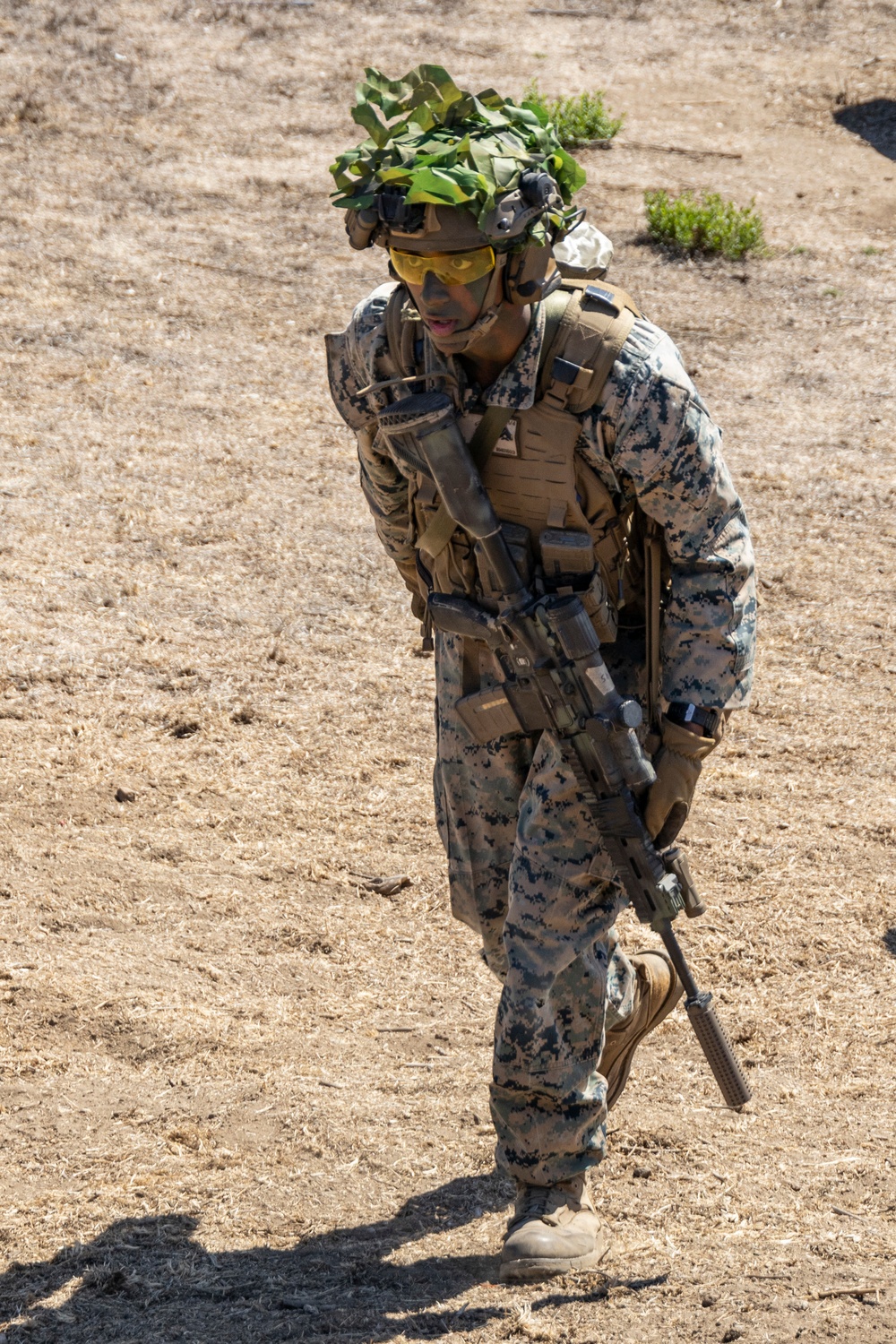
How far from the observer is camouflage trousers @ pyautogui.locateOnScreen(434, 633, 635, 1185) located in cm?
340

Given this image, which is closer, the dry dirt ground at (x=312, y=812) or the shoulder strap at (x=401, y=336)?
the shoulder strap at (x=401, y=336)

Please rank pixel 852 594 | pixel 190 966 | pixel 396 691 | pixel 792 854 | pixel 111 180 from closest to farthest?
pixel 190 966 → pixel 792 854 → pixel 396 691 → pixel 852 594 → pixel 111 180

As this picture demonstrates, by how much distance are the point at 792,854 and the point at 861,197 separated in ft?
23.3

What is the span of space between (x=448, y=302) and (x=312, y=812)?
268 centimetres

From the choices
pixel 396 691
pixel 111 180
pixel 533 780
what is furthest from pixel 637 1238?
pixel 111 180

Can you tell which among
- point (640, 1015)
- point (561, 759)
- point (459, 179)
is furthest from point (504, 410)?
point (640, 1015)

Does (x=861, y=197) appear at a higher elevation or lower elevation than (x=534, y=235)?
lower

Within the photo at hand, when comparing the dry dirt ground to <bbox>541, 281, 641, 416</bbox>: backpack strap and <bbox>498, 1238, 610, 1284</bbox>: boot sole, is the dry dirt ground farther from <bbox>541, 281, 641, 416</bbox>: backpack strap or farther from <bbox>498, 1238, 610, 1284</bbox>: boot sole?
<bbox>541, 281, 641, 416</bbox>: backpack strap

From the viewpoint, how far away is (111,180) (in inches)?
420

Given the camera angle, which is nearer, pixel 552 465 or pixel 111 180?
pixel 552 465

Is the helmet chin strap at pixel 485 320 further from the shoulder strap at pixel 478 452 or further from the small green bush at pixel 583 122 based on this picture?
the small green bush at pixel 583 122

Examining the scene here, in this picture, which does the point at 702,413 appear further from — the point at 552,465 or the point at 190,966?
the point at 190,966

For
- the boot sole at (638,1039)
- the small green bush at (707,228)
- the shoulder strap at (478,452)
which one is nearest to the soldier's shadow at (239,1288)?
the boot sole at (638,1039)

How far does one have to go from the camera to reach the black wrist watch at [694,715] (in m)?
3.32
